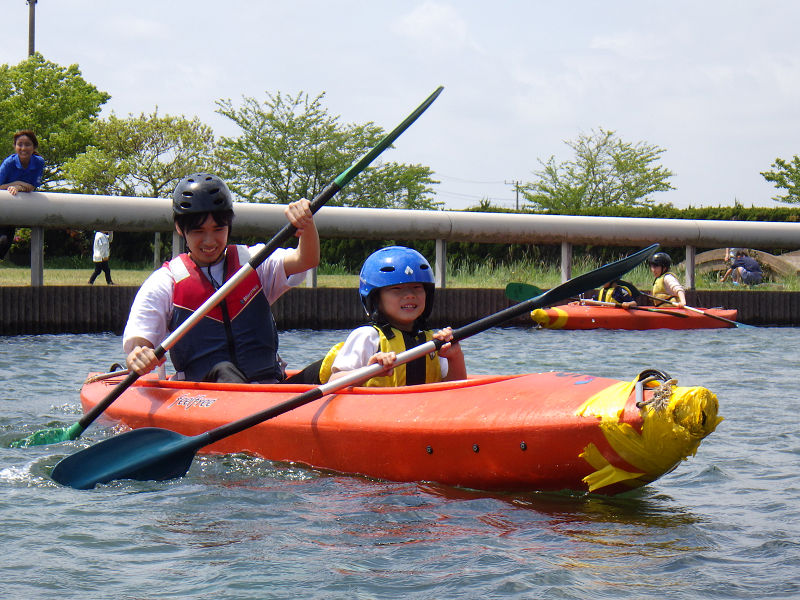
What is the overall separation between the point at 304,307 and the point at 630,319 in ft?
15.3

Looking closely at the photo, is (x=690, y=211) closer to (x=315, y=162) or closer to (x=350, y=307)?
(x=315, y=162)

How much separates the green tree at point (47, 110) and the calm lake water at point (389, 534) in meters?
28.2

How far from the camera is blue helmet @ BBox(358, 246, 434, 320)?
5.37 metres

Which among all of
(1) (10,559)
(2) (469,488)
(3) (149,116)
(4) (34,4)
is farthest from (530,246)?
(4) (34,4)

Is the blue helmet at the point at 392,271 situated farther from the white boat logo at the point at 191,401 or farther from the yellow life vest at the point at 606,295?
the yellow life vest at the point at 606,295

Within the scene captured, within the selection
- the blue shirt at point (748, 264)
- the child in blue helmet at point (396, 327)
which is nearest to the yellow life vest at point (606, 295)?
the blue shirt at point (748, 264)

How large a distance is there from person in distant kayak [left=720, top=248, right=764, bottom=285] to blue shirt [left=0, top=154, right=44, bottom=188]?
12.4 meters

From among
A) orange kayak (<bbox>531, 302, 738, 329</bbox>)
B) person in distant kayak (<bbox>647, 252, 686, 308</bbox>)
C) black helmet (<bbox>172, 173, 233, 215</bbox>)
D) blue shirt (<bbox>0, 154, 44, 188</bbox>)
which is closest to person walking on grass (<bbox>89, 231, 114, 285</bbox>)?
blue shirt (<bbox>0, 154, 44, 188</bbox>)

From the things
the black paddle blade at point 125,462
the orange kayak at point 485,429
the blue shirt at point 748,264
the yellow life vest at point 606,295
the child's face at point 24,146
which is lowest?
the black paddle blade at point 125,462

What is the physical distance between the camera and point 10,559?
12.5ft

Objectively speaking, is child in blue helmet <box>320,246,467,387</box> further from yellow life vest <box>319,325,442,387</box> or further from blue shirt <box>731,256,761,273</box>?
blue shirt <box>731,256,761,273</box>

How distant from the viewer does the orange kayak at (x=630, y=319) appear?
1459 centimetres

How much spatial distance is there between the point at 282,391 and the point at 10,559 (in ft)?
5.99

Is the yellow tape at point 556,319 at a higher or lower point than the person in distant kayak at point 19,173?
lower
